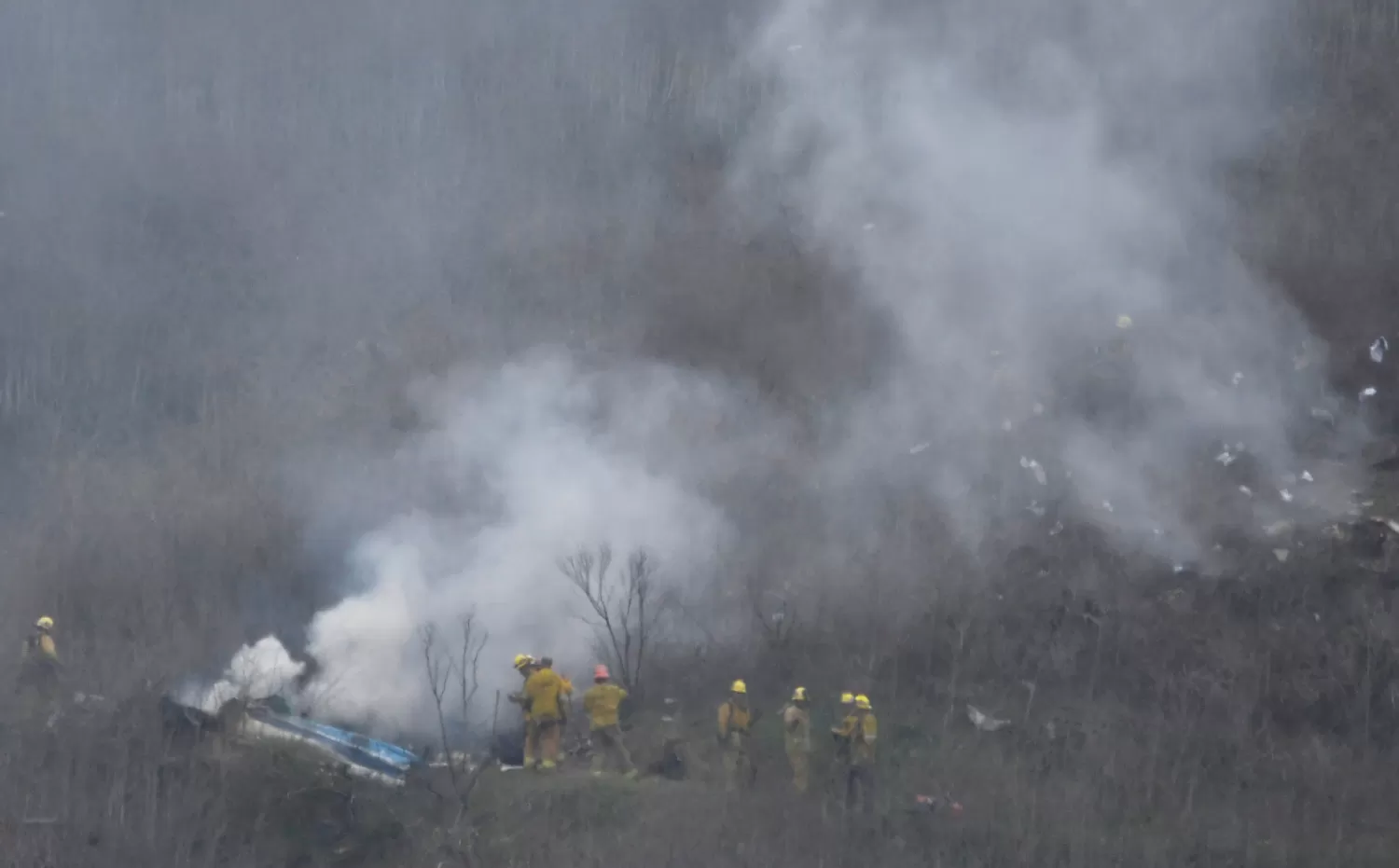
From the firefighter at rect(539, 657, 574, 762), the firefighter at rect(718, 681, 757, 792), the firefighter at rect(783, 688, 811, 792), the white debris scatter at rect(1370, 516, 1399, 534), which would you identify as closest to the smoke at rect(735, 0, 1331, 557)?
the white debris scatter at rect(1370, 516, 1399, 534)

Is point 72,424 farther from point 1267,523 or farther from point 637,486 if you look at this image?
point 1267,523

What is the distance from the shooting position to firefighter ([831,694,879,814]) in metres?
10.6

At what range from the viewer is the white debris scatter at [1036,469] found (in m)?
15.3

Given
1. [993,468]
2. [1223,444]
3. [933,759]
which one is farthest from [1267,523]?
[933,759]

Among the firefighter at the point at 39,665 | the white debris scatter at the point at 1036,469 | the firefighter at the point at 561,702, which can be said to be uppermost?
the white debris scatter at the point at 1036,469

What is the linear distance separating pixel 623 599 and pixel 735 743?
10.4 ft

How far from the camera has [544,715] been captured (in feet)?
36.1

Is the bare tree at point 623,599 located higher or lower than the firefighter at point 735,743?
higher

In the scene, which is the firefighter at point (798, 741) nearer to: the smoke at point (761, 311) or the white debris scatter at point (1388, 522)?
the smoke at point (761, 311)

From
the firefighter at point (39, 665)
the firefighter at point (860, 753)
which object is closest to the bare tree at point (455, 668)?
the firefighter at point (860, 753)

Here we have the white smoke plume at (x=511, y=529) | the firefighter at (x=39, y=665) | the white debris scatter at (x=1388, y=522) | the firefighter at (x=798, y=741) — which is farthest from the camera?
the white debris scatter at (x=1388, y=522)

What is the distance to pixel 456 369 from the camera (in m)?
20.7

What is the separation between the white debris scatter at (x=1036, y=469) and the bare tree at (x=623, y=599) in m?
4.40

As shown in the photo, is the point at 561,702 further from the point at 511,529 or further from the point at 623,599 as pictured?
the point at 511,529
